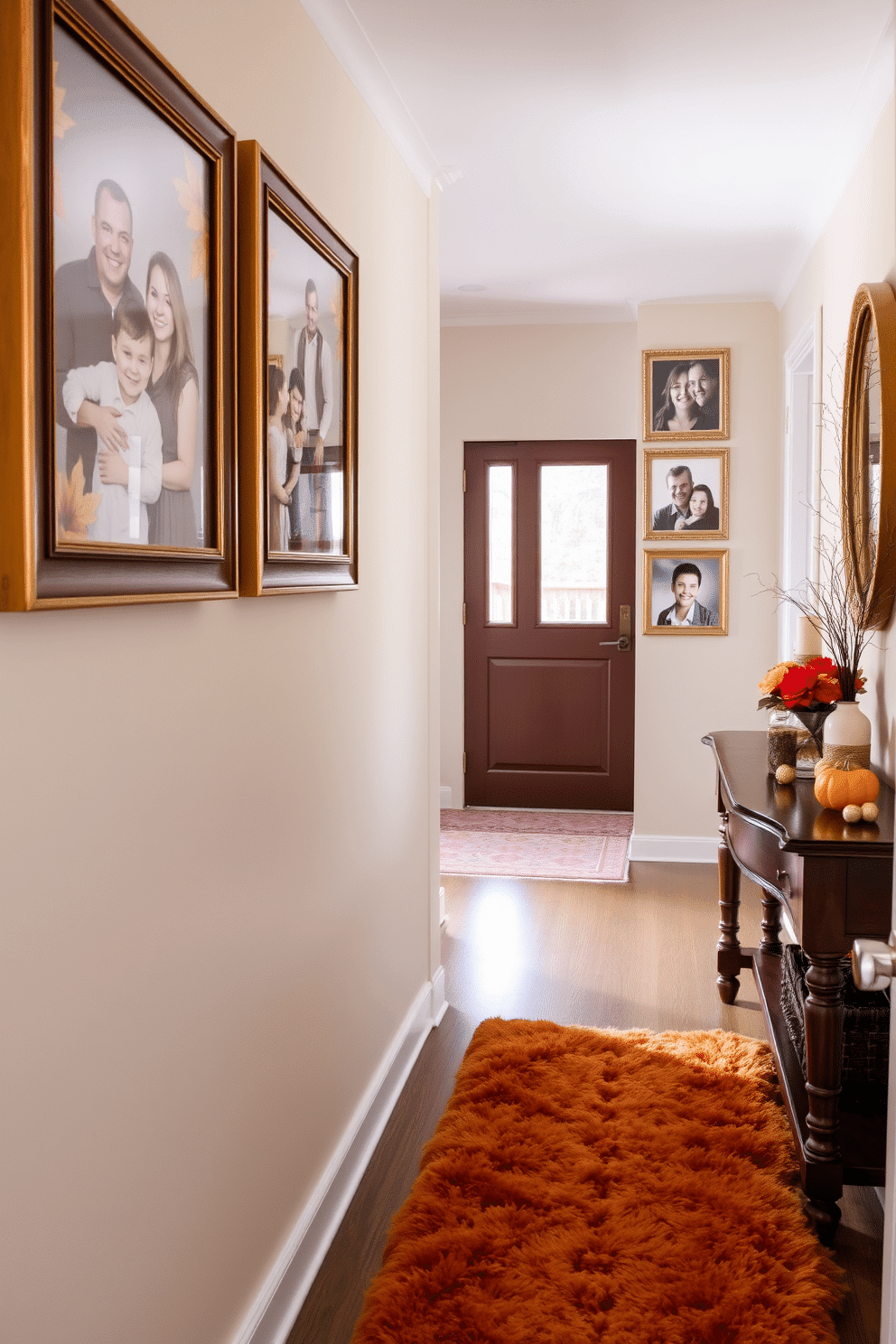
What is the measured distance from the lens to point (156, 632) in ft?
4.87

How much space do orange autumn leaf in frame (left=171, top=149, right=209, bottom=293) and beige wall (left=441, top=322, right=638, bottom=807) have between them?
4339mm

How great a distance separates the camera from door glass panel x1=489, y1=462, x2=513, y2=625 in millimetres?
6039

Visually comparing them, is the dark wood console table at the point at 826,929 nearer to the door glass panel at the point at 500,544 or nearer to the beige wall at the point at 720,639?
the beige wall at the point at 720,639

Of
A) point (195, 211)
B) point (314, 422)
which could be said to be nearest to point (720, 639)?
point (314, 422)

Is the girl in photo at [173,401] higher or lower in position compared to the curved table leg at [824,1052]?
higher

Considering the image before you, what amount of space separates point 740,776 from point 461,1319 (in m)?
1.38

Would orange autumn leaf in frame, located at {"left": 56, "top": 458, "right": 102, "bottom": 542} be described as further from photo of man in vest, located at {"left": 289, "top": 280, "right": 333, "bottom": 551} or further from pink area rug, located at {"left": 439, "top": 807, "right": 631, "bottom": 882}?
pink area rug, located at {"left": 439, "top": 807, "right": 631, "bottom": 882}

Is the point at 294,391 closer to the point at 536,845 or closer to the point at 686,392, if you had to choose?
the point at 686,392

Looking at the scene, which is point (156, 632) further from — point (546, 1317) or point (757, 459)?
point (757, 459)

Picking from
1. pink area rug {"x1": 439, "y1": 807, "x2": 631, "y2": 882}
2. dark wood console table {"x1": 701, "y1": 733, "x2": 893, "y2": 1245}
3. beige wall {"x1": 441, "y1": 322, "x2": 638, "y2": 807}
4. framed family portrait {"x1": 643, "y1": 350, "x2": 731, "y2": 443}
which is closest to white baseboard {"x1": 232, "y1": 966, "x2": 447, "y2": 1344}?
dark wood console table {"x1": 701, "y1": 733, "x2": 893, "y2": 1245}

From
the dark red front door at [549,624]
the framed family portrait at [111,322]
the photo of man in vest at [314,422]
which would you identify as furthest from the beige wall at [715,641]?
the framed family portrait at [111,322]

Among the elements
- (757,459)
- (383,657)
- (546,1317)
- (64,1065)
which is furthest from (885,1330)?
(757,459)

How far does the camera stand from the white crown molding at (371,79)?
226cm

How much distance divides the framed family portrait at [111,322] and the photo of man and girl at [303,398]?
21cm
